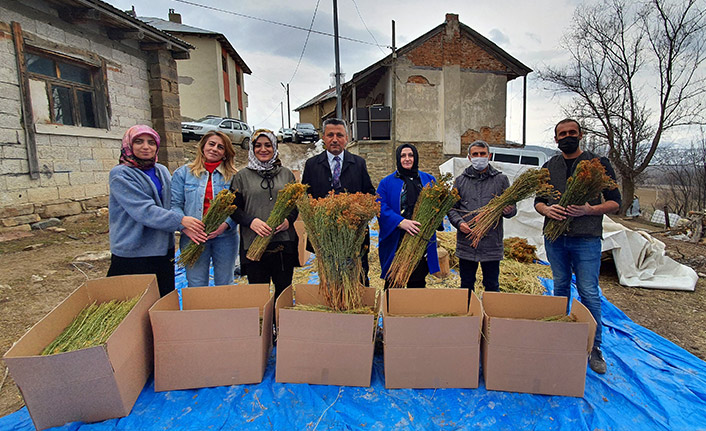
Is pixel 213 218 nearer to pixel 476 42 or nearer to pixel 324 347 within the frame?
pixel 324 347

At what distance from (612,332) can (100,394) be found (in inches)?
129

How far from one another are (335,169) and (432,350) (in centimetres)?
138

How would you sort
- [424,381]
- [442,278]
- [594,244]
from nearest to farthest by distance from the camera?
[424,381]
[594,244]
[442,278]

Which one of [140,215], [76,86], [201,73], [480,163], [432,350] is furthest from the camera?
[201,73]

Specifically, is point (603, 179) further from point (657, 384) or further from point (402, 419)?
point (402, 419)

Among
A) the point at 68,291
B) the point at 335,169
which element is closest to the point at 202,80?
the point at 68,291

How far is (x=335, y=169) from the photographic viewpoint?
8.14 feet

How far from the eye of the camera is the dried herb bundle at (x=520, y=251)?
457 cm

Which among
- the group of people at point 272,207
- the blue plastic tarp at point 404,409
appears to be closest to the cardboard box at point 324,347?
the blue plastic tarp at point 404,409

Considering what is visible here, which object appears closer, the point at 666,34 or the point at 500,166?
the point at 500,166

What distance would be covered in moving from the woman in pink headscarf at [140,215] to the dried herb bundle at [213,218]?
0.26ft

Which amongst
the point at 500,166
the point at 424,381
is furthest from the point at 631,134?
the point at 424,381

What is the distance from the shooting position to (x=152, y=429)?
1517 mm

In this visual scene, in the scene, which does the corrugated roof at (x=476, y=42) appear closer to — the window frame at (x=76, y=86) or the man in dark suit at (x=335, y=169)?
the window frame at (x=76, y=86)
